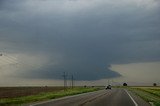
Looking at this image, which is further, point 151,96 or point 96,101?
point 151,96

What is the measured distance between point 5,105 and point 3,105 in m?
0.20

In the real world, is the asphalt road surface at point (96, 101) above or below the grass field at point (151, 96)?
below

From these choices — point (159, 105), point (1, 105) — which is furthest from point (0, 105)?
point (159, 105)

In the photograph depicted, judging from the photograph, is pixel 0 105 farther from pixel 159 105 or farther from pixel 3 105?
pixel 159 105

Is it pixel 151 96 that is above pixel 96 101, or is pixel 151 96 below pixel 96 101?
above

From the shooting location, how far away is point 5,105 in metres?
35.2

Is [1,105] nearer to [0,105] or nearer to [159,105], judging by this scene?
[0,105]

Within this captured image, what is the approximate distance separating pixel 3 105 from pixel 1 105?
0.61 feet

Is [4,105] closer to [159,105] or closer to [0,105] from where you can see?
[0,105]

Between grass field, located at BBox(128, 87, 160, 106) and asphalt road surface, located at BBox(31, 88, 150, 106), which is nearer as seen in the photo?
asphalt road surface, located at BBox(31, 88, 150, 106)

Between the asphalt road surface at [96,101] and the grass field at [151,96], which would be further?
the grass field at [151,96]

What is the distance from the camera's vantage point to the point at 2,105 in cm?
3531

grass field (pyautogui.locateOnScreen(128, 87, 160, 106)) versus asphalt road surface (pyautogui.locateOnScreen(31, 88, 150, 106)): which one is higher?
grass field (pyautogui.locateOnScreen(128, 87, 160, 106))

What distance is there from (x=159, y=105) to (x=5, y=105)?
13.7 metres
